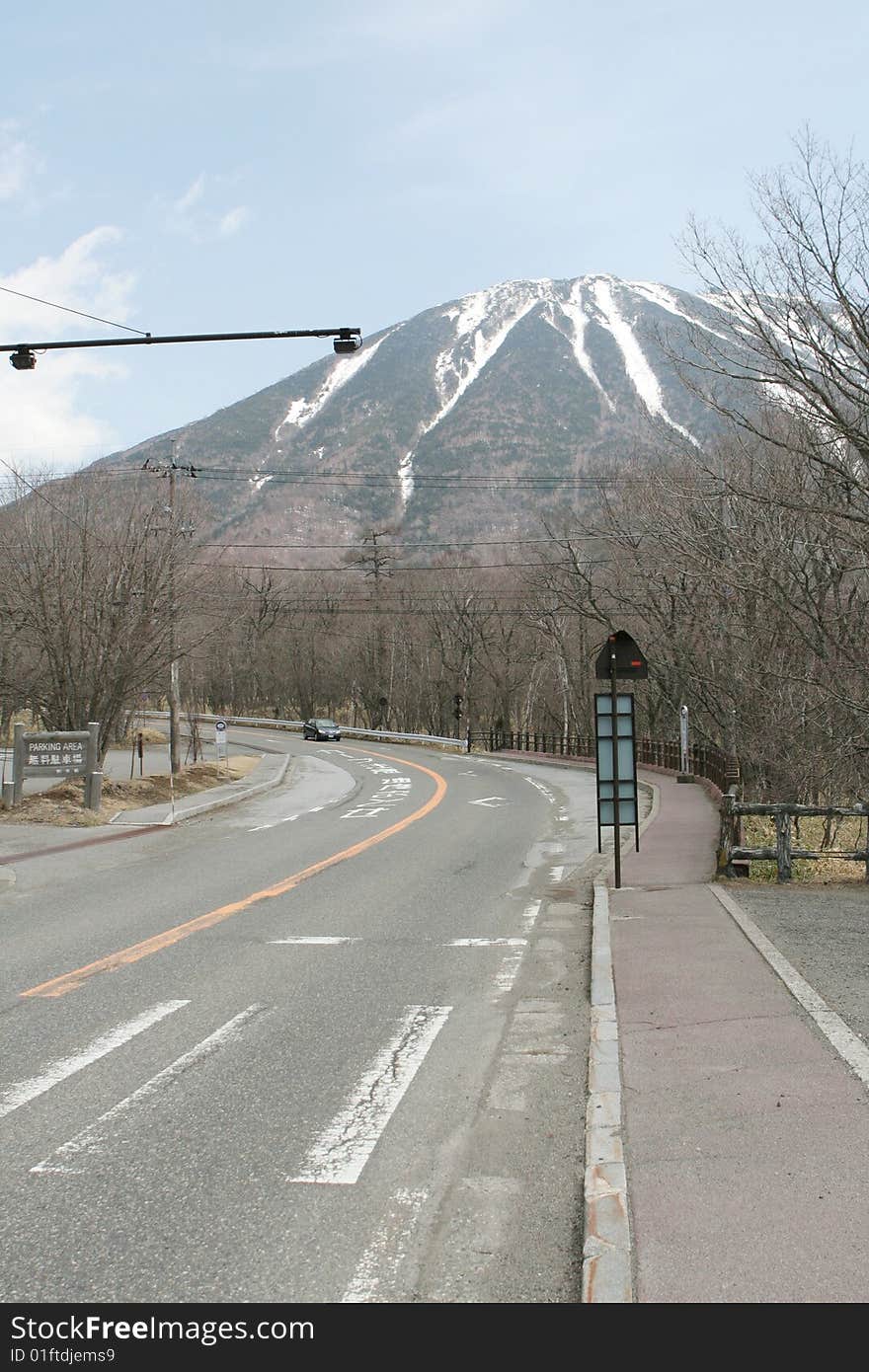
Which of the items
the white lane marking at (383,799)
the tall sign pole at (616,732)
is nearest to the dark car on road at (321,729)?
the white lane marking at (383,799)

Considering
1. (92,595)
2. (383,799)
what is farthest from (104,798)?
(383,799)

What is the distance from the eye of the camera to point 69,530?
96.8 feet

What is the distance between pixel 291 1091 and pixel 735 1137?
2339 millimetres

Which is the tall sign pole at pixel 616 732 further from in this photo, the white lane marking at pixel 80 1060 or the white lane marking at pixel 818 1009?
the white lane marking at pixel 80 1060

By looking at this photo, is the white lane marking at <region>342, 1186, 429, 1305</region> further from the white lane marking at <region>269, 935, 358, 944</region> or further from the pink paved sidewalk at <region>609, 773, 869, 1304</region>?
the white lane marking at <region>269, 935, 358, 944</region>

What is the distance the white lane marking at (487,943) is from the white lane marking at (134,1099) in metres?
2.92

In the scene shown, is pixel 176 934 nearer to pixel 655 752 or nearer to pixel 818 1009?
pixel 818 1009

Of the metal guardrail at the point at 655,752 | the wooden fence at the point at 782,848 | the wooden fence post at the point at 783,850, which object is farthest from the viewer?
the metal guardrail at the point at 655,752

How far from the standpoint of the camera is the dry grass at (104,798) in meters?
22.9

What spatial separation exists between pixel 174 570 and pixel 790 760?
17.4 m

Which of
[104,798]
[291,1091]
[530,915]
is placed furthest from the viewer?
[104,798]

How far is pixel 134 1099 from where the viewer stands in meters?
5.90

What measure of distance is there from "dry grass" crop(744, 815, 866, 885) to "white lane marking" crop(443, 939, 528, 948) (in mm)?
4360
